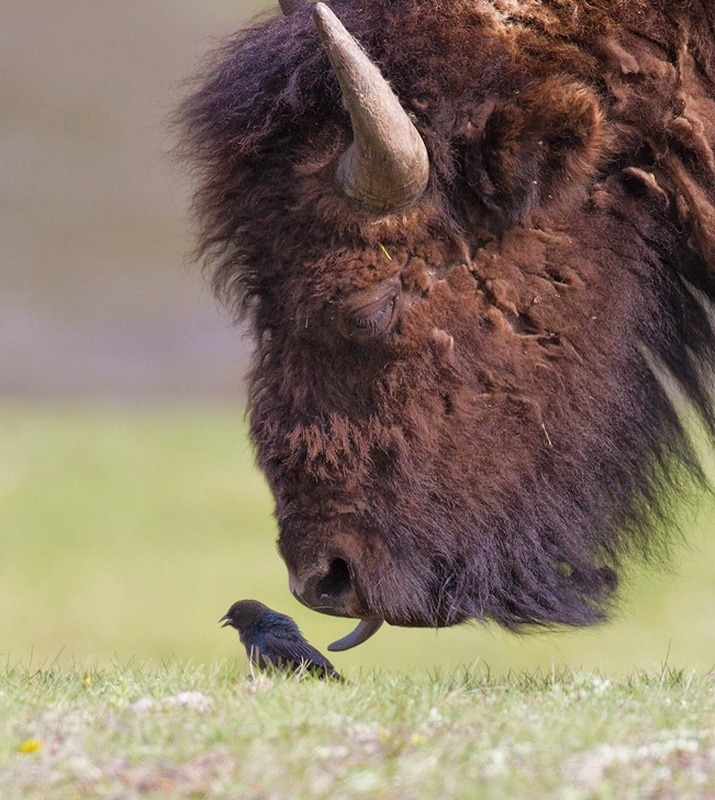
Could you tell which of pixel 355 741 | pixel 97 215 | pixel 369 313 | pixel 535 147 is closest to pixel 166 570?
pixel 369 313

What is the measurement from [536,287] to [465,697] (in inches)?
59.3

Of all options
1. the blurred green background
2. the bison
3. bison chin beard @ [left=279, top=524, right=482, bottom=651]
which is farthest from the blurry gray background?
bison chin beard @ [left=279, top=524, right=482, bottom=651]

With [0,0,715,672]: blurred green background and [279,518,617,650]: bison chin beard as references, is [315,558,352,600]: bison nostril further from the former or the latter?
[0,0,715,672]: blurred green background

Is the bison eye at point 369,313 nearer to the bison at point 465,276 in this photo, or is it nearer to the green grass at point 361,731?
the bison at point 465,276

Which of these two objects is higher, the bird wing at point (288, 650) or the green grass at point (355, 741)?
the bird wing at point (288, 650)

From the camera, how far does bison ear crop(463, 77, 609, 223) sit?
4.98m

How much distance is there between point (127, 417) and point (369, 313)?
103 feet

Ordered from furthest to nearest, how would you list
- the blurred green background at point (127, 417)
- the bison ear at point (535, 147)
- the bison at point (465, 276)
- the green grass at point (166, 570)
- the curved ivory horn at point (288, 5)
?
the blurred green background at point (127, 417) → the green grass at point (166, 570) → the curved ivory horn at point (288, 5) → the bison at point (465, 276) → the bison ear at point (535, 147)

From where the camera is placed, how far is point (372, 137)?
4.86 meters

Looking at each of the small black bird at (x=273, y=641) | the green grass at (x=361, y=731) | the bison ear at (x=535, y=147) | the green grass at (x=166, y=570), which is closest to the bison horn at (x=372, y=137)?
the bison ear at (x=535, y=147)

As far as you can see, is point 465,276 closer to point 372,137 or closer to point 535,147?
point 535,147

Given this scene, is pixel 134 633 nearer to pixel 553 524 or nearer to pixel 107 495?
pixel 107 495

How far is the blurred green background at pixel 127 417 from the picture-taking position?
53.6ft

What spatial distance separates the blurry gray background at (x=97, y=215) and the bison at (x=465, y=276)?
127 feet
